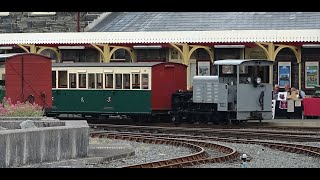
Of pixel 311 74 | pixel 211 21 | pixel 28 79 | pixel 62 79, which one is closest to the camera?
pixel 28 79

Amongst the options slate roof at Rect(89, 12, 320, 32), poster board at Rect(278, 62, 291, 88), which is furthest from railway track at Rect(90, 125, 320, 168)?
slate roof at Rect(89, 12, 320, 32)

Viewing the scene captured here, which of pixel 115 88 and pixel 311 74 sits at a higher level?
pixel 311 74

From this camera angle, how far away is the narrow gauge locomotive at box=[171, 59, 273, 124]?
25.7m

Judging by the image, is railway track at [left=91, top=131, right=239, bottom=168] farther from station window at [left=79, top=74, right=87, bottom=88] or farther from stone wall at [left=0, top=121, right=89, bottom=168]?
station window at [left=79, top=74, right=87, bottom=88]

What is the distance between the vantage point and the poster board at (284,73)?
101 ft

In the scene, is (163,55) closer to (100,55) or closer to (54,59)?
(100,55)

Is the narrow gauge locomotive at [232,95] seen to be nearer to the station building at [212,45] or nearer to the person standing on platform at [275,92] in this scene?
the station building at [212,45]

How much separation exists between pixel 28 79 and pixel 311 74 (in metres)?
11.3

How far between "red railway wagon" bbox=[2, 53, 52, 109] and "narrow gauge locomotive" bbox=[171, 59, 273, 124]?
470 cm

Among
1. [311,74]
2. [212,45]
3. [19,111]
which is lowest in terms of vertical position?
[19,111]

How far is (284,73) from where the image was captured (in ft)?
101

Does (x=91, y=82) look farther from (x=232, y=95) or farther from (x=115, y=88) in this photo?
(x=232, y=95)

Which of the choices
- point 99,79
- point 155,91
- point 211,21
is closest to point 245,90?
point 155,91

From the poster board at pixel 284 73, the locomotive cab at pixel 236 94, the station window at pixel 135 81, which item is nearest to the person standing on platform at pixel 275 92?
the poster board at pixel 284 73
